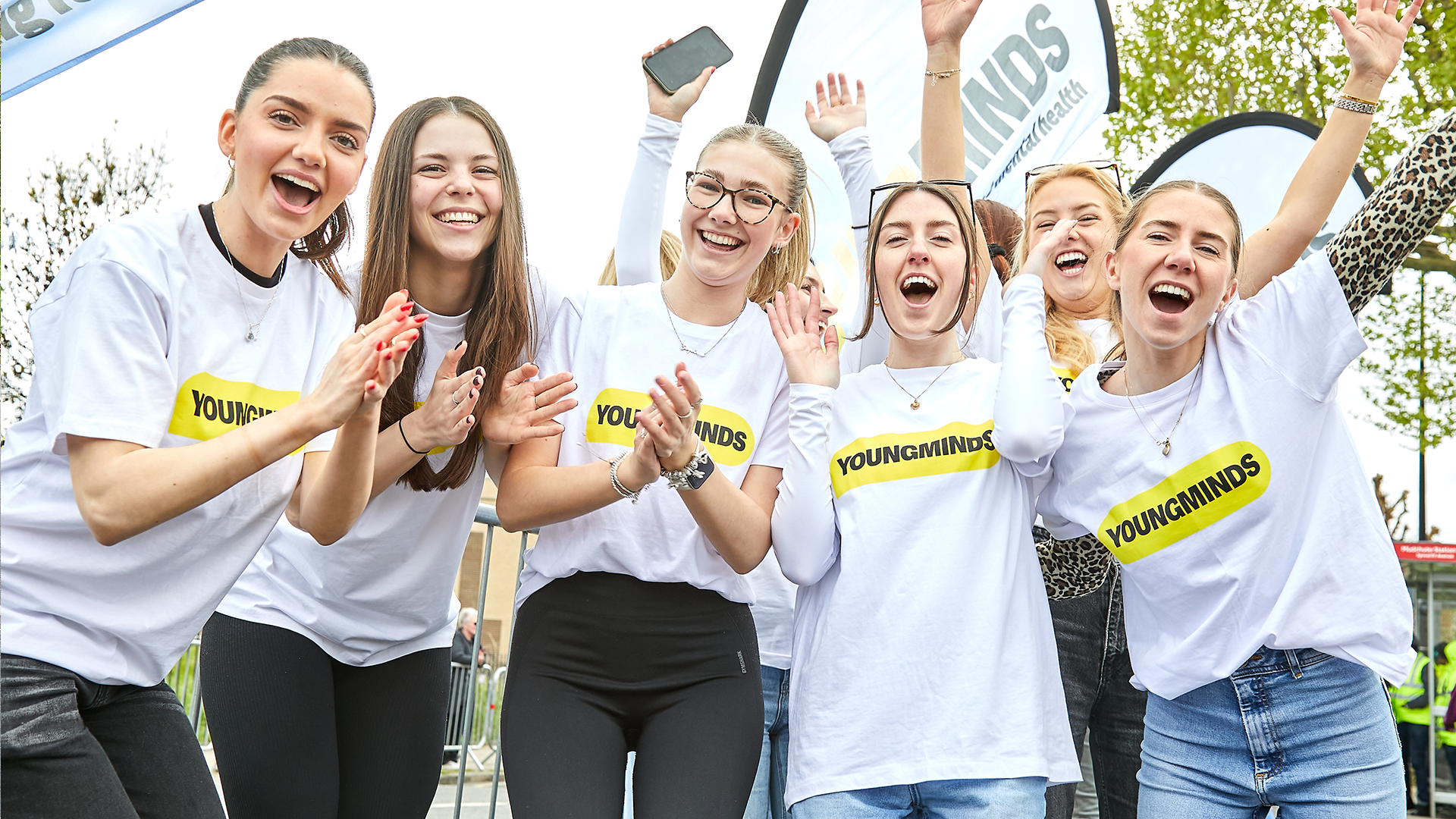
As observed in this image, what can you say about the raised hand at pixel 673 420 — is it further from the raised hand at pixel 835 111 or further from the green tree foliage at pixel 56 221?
the green tree foliage at pixel 56 221

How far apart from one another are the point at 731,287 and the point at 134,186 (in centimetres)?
1493

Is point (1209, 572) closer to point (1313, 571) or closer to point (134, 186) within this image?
point (1313, 571)

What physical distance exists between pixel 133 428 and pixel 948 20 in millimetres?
2494

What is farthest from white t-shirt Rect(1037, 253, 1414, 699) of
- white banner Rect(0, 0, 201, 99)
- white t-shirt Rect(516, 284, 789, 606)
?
white banner Rect(0, 0, 201, 99)

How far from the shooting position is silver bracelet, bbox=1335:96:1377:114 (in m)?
2.66

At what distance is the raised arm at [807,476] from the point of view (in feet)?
8.61

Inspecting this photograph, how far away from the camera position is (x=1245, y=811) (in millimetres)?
2465

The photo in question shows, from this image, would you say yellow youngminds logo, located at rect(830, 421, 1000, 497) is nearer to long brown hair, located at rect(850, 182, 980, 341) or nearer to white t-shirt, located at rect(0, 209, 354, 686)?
long brown hair, located at rect(850, 182, 980, 341)

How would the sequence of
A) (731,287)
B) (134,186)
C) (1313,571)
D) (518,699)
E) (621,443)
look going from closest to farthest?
(1313,571), (518,699), (621,443), (731,287), (134,186)

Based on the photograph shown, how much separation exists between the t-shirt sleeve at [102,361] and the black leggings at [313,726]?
2.44ft

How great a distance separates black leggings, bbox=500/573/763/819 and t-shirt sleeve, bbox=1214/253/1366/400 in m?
1.40

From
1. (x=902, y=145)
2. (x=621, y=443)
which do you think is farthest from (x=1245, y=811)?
(x=902, y=145)

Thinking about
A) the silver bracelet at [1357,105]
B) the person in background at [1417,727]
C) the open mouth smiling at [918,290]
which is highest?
the silver bracelet at [1357,105]

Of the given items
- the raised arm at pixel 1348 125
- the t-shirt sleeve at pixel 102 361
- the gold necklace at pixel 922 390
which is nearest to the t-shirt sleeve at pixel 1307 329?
the raised arm at pixel 1348 125
